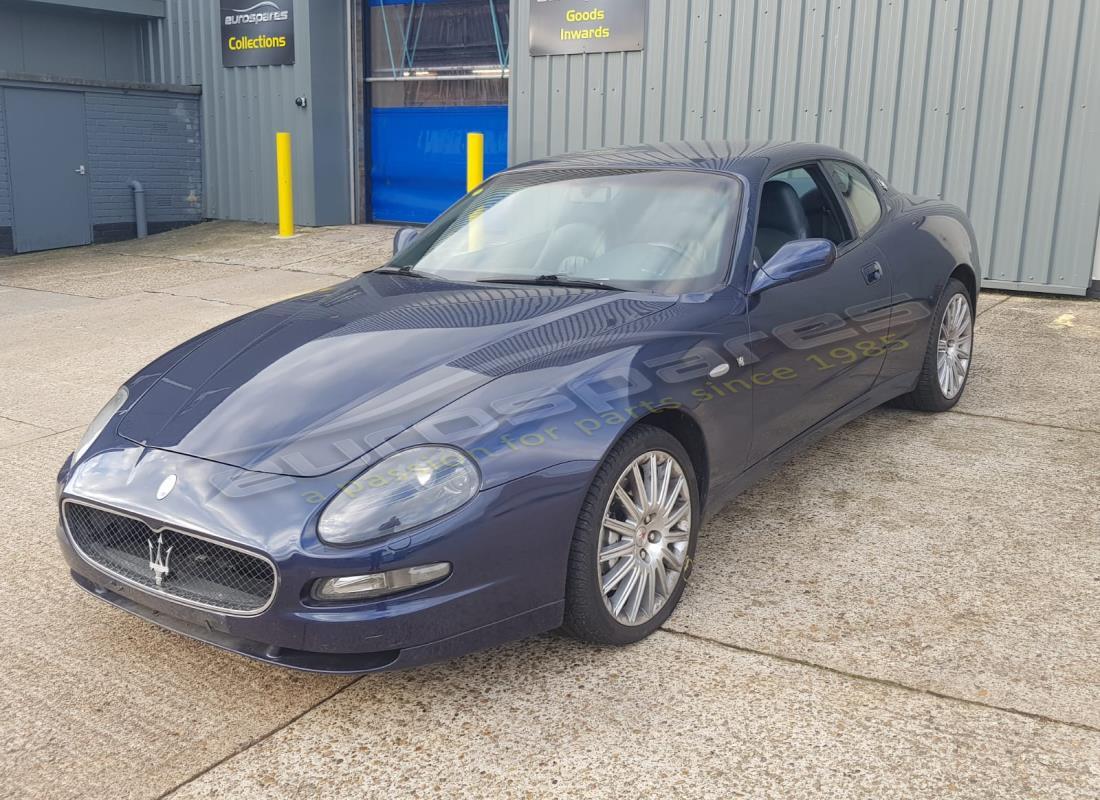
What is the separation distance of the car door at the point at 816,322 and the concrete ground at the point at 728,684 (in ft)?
1.48

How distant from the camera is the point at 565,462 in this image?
283cm

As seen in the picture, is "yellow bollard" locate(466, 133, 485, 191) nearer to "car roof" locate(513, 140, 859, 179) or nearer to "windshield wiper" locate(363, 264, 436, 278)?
"car roof" locate(513, 140, 859, 179)

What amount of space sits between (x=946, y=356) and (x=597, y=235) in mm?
2422

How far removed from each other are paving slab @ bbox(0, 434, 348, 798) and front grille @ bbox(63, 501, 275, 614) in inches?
14.0

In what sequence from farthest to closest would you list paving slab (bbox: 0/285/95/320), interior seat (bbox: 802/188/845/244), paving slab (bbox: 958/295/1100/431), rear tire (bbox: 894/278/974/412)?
paving slab (bbox: 0/285/95/320) → paving slab (bbox: 958/295/1100/431) → rear tire (bbox: 894/278/974/412) → interior seat (bbox: 802/188/845/244)

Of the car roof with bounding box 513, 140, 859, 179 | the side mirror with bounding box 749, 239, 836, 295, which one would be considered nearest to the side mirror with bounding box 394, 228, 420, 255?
the car roof with bounding box 513, 140, 859, 179

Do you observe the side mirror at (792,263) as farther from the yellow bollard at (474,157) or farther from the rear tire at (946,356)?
the yellow bollard at (474,157)

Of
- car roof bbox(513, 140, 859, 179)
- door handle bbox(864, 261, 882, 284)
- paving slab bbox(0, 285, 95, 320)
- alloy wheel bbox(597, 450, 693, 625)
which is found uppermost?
car roof bbox(513, 140, 859, 179)

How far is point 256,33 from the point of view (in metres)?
13.6

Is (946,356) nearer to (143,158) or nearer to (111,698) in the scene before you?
(111,698)

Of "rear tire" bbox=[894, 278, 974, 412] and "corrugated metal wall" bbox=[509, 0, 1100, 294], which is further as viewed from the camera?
"corrugated metal wall" bbox=[509, 0, 1100, 294]

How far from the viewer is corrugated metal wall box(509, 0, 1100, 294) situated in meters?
8.60

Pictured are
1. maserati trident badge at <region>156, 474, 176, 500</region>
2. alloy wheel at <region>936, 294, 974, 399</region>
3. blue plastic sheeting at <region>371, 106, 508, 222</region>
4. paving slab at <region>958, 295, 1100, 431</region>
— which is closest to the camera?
maserati trident badge at <region>156, 474, 176, 500</region>

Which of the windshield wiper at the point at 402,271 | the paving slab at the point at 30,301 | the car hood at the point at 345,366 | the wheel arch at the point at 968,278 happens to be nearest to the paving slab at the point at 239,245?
the paving slab at the point at 30,301
